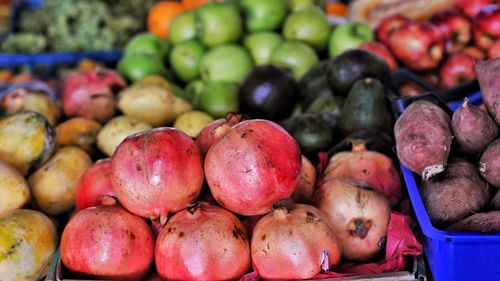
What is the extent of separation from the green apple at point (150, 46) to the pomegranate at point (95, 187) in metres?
1.71

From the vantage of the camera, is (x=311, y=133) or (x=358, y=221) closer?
(x=358, y=221)

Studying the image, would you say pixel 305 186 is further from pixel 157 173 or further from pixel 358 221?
pixel 157 173

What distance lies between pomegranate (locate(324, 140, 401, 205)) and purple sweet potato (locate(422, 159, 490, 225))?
0.82 feet

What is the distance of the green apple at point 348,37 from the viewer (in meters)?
2.92

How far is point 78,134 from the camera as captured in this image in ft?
7.05

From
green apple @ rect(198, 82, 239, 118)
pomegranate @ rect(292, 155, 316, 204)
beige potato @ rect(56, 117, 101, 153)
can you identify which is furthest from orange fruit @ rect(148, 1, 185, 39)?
pomegranate @ rect(292, 155, 316, 204)

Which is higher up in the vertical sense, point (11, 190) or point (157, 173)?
point (157, 173)

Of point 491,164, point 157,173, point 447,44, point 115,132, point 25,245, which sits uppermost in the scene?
point 447,44

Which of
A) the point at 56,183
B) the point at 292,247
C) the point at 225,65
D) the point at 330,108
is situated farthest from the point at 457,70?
the point at 56,183

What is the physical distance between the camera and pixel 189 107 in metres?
2.49

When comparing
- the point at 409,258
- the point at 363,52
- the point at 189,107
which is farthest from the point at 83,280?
the point at 363,52

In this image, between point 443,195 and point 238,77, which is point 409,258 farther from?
point 238,77

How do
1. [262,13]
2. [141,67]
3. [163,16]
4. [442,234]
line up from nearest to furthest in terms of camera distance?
[442,234], [141,67], [262,13], [163,16]

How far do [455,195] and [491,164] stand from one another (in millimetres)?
131
